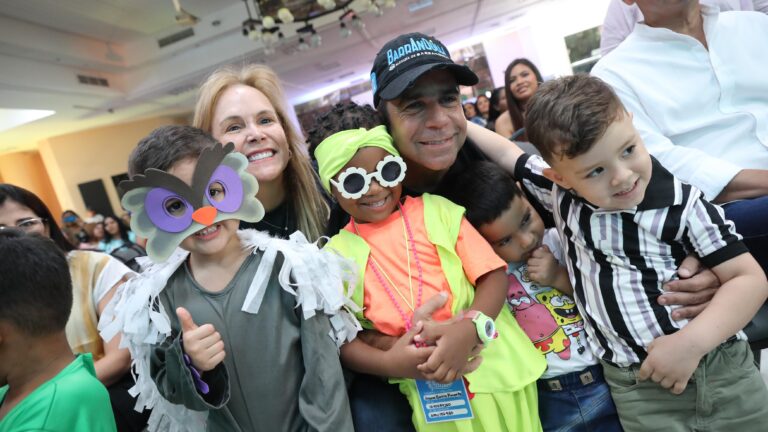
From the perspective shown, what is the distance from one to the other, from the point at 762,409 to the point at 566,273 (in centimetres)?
58

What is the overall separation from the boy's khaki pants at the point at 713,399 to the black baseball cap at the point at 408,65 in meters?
1.05

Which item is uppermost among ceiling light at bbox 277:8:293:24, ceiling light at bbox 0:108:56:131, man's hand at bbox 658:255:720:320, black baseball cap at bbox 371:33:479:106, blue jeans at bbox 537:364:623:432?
ceiling light at bbox 0:108:56:131

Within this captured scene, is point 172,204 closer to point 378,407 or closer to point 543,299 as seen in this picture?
point 378,407

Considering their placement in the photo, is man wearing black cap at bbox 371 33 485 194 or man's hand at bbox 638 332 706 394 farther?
man wearing black cap at bbox 371 33 485 194

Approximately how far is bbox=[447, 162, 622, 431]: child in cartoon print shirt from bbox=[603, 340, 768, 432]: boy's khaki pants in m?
0.12

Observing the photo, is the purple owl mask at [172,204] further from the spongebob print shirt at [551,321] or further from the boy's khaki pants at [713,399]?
the boy's khaki pants at [713,399]

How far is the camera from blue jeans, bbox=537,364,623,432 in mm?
1294

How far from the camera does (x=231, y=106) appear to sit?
67.9 inches

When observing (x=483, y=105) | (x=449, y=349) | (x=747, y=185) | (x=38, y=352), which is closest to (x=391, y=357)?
(x=449, y=349)

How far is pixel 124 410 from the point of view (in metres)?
1.74

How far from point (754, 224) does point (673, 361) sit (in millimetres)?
552

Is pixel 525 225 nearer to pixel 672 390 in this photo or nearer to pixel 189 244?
pixel 672 390

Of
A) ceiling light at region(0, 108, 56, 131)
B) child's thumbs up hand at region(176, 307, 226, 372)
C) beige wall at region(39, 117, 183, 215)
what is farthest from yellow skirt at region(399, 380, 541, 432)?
beige wall at region(39, 117, 183, 215)

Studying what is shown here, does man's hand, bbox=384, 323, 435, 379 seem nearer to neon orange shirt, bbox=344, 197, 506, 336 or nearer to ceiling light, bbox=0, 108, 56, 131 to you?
neon orange shirt, bbox=344, 197, 506, 336
